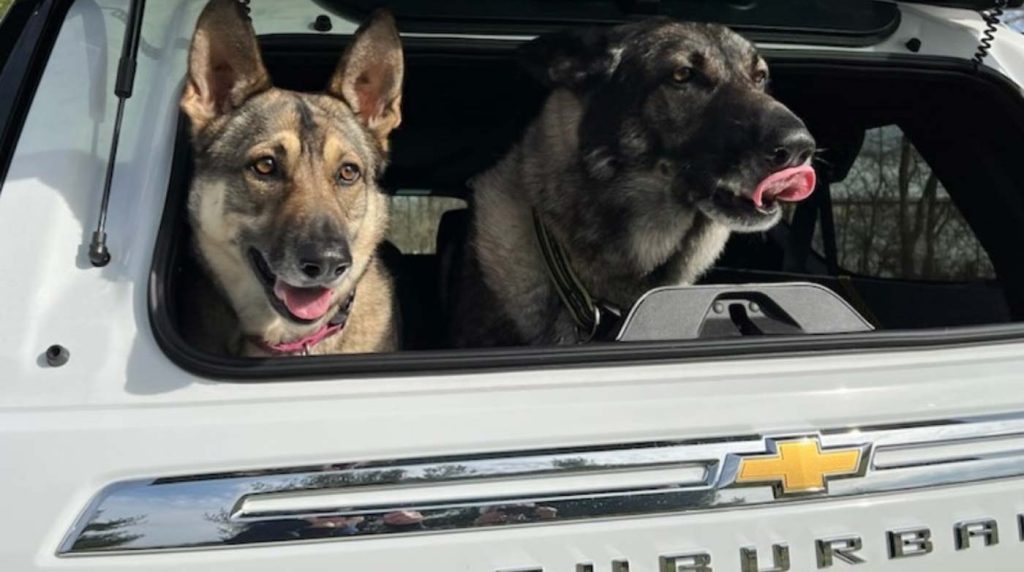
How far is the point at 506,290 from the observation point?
3.06 meters

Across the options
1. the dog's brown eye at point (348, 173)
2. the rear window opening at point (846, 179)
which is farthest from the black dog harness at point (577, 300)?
the dog's brown eye at point (348, 173)

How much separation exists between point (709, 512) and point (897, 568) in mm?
377

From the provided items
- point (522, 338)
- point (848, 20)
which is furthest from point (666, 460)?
point (848, 20)

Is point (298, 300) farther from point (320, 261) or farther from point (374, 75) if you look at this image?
point (374, 75)

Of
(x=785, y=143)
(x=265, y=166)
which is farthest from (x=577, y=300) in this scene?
(x=265, y=166)

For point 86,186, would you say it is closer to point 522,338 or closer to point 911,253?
point 522,338

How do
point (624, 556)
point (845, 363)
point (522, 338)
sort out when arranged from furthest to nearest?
point (522, 338)
point (845, 363)
point (624, 556)

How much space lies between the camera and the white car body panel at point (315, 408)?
149 centimetres

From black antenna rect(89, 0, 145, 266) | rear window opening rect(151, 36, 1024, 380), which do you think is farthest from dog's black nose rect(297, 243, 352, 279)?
black antenna rect(89, 0, 145, 266)

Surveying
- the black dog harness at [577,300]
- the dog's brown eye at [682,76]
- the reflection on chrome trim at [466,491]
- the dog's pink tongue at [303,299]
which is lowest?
the black dog harness at [577,300]

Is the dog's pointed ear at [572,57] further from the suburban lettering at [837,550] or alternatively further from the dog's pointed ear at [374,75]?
the suburban lettering at [837,550]

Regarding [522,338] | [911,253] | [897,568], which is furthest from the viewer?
[911,253]

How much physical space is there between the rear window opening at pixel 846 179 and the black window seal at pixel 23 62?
1.07 ft

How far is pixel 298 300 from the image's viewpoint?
226cm
